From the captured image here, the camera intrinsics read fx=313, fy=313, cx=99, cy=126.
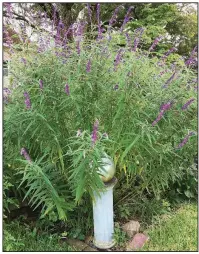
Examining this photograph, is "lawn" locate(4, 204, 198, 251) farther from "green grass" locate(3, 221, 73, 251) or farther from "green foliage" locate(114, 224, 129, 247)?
"green foliage" locate(114, 224, 129, 247)

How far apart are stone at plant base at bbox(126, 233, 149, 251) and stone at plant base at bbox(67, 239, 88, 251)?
14.7 inches

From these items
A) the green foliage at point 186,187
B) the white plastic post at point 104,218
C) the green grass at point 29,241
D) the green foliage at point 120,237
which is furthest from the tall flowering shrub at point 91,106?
the green foliage at point 186,187

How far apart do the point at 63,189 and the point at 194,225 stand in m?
1.29

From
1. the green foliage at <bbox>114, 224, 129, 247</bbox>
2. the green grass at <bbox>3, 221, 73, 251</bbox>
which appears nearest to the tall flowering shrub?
the green grass at <bbox>3, 221, 73, 251</bbox>

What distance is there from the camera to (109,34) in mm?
2457

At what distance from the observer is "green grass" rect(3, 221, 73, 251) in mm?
2510

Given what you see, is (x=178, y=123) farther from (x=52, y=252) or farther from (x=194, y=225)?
(x=52, y=252)

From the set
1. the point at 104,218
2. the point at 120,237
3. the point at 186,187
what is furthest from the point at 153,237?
the point at 186,187

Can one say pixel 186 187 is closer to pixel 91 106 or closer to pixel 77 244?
pixel 77 244

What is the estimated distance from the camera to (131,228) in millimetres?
2754

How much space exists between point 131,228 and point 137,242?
0.15 m

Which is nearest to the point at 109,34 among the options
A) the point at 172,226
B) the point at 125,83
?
the point at 125,83

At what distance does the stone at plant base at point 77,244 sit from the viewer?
2625 millimetres

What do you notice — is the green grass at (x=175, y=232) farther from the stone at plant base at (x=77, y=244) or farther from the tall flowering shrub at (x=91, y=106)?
the tall flowering shrub at (x=91, y=106)
